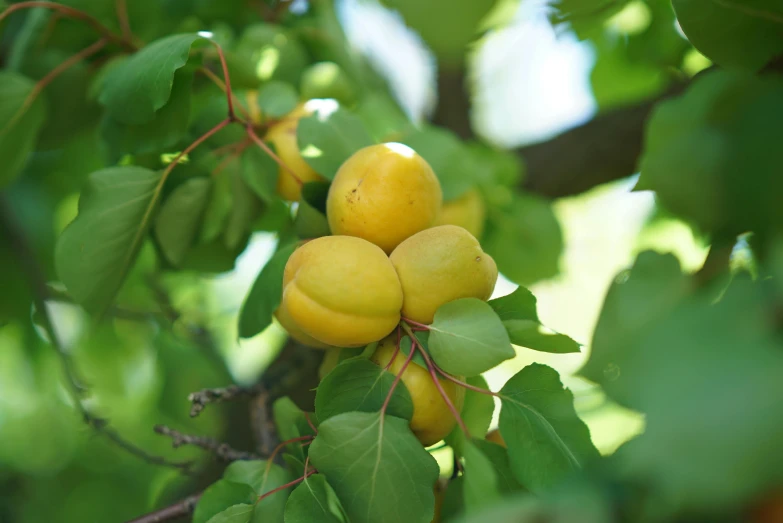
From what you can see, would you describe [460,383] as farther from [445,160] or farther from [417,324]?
[445,160]

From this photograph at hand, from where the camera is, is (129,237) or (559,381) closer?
(559,381)

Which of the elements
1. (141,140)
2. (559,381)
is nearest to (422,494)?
(559,381)

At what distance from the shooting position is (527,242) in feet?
4.28

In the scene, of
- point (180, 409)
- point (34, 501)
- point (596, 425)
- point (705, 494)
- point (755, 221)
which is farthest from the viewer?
point (34, 501)

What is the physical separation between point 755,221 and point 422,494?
35 centimetres

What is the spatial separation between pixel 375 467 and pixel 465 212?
1.46 ft

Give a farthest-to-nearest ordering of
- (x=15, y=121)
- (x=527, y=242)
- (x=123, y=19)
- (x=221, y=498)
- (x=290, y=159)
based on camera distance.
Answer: (x=527, y=242), (x=123, y=19), (x=15, y=121), (x=290, y=159), (x=221, y=498)

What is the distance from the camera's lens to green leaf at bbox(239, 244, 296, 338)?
0.70 m

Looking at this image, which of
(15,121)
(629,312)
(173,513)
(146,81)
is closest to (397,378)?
(629,312)

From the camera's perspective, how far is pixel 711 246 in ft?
1.43

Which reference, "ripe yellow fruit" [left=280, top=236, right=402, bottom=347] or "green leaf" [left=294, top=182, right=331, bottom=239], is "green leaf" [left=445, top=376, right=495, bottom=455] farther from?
"green leaf" [left=294, top=182, right=331, bottom=239]

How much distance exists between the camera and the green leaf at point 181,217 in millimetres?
821

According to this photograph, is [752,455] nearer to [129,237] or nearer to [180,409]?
[129,237]

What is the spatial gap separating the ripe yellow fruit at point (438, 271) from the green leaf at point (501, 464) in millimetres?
131
